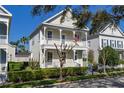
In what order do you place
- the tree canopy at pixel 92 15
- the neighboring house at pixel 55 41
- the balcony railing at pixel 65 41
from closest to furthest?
the tree canopy at pixel 92 15 → the neighboring house at pixel 55 41 → the balcony railing at pixel 65 41

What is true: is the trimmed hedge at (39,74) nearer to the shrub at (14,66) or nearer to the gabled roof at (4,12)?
the shrub at (14,66)

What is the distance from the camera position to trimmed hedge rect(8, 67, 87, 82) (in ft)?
54.2

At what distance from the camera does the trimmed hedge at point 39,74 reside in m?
16.5

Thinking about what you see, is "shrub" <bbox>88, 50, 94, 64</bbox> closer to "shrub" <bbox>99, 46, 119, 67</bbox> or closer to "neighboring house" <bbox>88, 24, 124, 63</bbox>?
"neighboring house" <bbox>88, 24, 124, 63</bbox>

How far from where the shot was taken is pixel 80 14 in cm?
1159

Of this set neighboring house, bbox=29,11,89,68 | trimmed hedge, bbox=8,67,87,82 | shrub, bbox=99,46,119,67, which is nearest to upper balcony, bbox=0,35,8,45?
neighboring house, bbox=29,11,89,68

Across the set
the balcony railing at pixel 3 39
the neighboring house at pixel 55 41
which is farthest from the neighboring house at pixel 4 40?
the neighboring house at pixel 55 41

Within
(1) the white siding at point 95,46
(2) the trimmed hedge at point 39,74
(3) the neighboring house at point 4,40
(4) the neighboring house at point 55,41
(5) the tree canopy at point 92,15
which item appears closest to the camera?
(5) the tree canopy at point 92,15

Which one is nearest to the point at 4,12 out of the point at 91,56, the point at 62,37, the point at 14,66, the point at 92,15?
the point at 14,66

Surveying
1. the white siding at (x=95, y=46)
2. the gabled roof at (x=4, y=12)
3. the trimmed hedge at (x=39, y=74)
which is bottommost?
the trimmed hedge at (x=39, y=74)

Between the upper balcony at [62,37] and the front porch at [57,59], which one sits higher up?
the upper balcony at [62,37]
